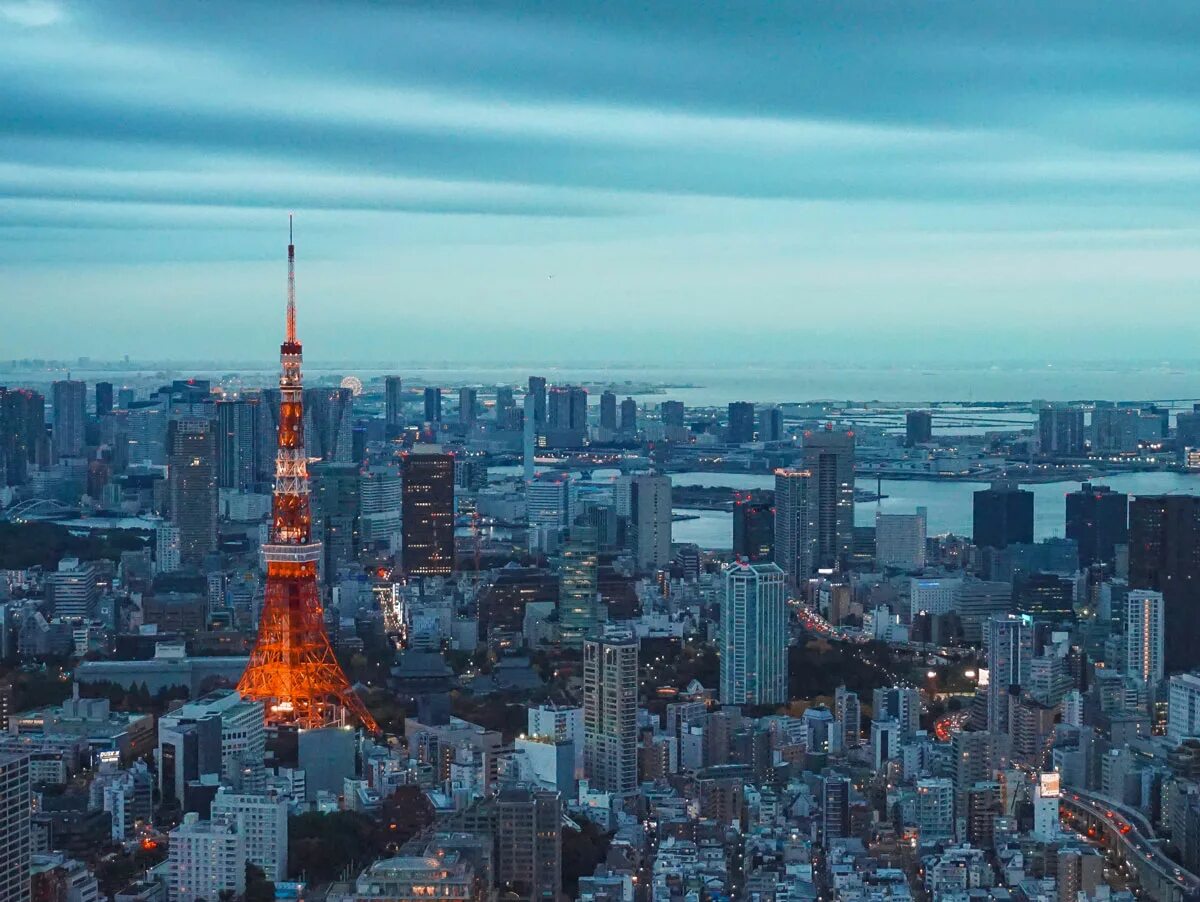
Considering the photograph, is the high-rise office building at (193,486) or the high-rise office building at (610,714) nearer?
the high-rise office building at (610,714)

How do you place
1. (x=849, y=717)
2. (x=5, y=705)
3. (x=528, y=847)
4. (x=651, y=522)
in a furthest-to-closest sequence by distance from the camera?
(x=651, y=522) < (x=849, y=717) < (x=5, y=705) < (x=528, y=847)

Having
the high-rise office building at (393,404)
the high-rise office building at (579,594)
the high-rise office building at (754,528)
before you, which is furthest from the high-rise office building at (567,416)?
the high-rise office building at (579,594)

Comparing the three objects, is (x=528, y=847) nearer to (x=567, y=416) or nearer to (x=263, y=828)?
Answer: (x=263, y=828)

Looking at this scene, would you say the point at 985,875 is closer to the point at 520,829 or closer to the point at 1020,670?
the point at 520,829

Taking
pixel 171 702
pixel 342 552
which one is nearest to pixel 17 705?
pixel 171 702

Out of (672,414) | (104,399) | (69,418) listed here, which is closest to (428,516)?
(69,418)

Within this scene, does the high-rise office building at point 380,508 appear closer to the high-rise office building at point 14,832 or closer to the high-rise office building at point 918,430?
the high-rise office building at point 918,430
